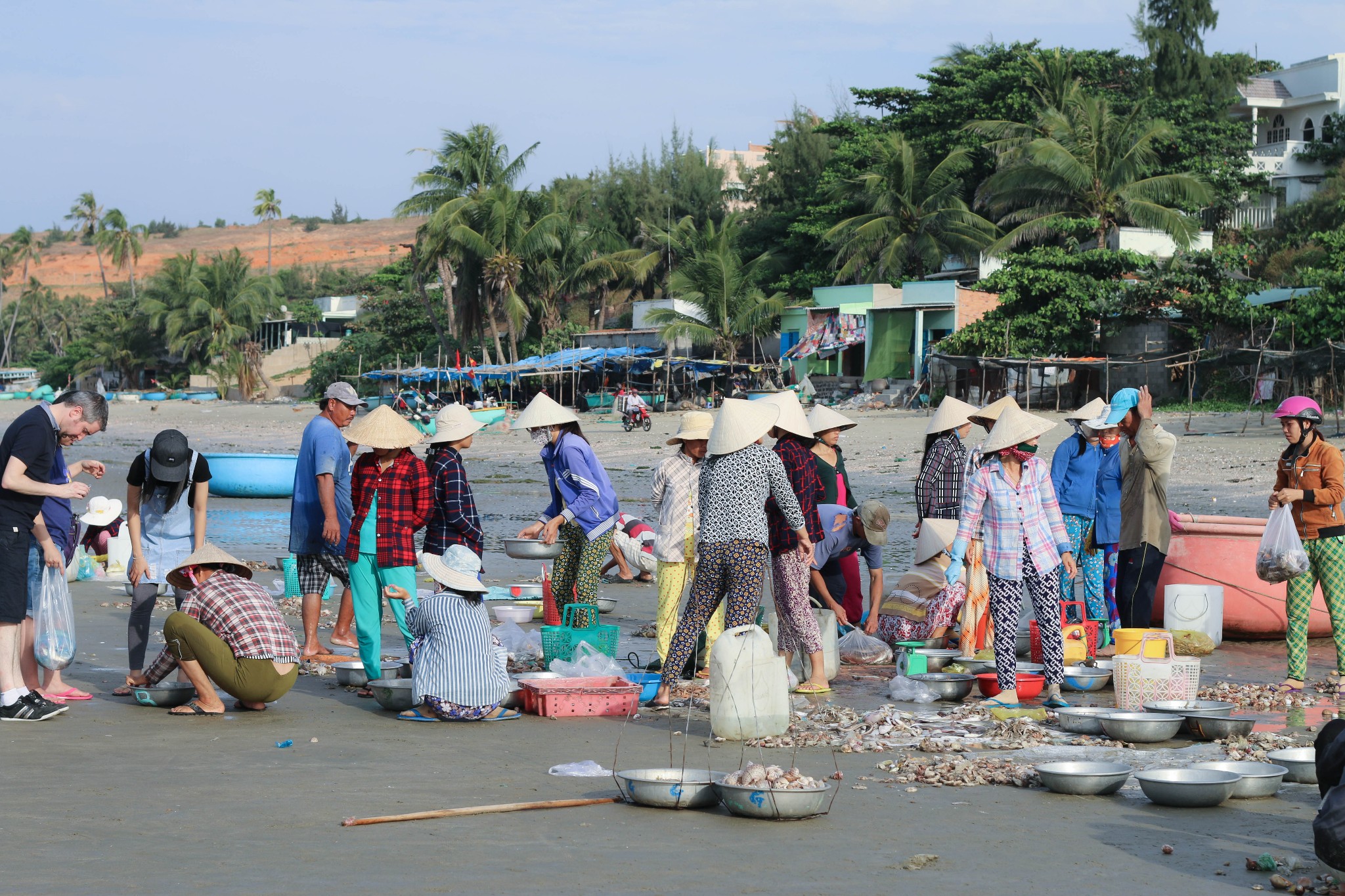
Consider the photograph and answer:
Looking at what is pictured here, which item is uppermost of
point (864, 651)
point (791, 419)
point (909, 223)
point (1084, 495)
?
point (909, 223)

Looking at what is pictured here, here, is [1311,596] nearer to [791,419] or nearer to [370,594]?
[791,419]

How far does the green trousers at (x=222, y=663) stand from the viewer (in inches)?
265

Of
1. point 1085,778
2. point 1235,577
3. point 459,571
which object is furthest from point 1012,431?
point 1235,577

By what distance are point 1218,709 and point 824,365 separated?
1416 inches

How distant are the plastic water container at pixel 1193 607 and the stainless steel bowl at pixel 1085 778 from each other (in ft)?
13.4

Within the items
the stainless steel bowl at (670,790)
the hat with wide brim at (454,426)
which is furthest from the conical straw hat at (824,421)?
the stainless steel bowl at (670,790)

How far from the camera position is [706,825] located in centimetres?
493

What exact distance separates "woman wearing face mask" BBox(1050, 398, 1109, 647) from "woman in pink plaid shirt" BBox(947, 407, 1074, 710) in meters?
2.06

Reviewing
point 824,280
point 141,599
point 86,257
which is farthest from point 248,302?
point 86,257

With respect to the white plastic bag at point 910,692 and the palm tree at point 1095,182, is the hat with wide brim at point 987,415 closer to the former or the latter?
the white plastic bag at point 910,692

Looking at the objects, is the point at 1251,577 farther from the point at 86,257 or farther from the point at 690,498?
the point at 86,257

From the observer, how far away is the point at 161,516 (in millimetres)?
7328

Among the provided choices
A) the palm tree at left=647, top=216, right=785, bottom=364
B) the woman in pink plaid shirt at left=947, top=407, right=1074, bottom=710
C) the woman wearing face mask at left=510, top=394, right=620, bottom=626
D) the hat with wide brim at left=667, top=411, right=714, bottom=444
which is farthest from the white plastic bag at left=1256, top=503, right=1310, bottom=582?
the palm tree at left=647, top=216, right=785, bottom=364

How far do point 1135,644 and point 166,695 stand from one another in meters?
5.48
